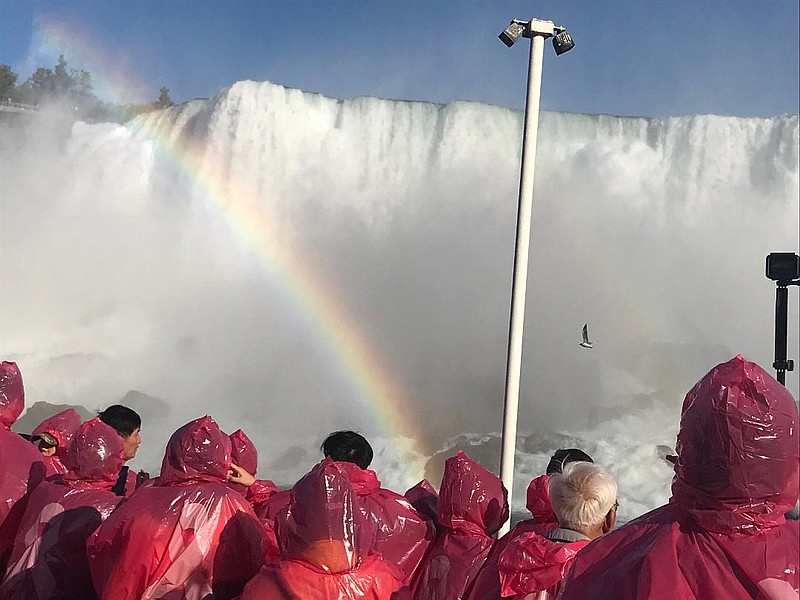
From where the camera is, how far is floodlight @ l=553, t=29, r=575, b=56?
693 cm

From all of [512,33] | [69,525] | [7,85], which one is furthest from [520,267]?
[7,85]

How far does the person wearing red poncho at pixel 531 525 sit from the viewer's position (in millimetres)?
2672

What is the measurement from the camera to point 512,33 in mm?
6816

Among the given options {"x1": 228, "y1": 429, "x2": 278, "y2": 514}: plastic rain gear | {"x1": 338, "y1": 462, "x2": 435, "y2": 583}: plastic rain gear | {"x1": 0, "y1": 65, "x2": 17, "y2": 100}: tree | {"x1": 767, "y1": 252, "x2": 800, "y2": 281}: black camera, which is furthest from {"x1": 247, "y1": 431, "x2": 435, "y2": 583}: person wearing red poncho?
{"x1": 0, "y1": 65, "x2": 17, "y2": 100}: tree

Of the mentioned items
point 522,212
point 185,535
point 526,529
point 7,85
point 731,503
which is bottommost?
point 185,535

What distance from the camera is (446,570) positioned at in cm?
345

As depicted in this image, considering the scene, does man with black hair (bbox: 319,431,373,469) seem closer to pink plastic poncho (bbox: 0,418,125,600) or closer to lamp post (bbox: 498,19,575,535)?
pink plastic poncho (bbox: 0,418,125,600)

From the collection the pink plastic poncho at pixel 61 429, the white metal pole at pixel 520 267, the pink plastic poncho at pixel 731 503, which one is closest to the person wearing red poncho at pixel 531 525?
the pink plastic poncho at pixel 731 503

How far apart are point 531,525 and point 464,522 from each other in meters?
0.44

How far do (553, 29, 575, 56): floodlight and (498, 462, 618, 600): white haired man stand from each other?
5.21 metres

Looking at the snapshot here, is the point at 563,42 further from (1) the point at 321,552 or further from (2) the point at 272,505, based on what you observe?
(1) the point at 321,552

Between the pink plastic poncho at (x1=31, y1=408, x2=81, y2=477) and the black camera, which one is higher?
the black camera

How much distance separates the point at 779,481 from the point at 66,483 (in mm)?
3036

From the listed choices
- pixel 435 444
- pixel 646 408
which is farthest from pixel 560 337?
pixel 435 444
